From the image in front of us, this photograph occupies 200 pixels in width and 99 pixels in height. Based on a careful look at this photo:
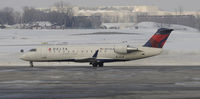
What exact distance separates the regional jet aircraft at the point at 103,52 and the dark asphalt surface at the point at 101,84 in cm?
569

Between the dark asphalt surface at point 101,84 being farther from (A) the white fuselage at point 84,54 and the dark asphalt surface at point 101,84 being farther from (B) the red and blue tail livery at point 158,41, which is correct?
(B) the red and blue tail livery at point 158,41

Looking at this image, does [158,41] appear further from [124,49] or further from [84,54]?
[84,54]

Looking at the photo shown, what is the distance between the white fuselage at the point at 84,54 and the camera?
52.5 m

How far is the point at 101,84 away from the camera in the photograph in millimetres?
35969

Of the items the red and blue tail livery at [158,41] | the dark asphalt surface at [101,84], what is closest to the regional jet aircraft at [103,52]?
the red and blue tail livery at [158,41]

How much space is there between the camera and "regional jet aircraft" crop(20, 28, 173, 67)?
52.5 metres

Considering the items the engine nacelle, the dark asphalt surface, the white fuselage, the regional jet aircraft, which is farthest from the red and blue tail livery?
the dark asphalt surface

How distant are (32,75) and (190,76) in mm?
13514

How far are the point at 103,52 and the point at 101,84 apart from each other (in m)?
17.4

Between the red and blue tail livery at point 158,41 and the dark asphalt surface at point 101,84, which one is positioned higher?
the red and blue tail livery at point 158,41

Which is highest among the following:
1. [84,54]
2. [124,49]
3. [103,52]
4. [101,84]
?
[124,49]

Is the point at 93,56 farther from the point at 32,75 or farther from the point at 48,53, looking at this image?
the point at 32,75

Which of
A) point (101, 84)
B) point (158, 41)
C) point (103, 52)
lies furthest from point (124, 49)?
point (101, 84)

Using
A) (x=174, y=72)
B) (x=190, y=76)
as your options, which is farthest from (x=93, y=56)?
(x=190, y=76)
